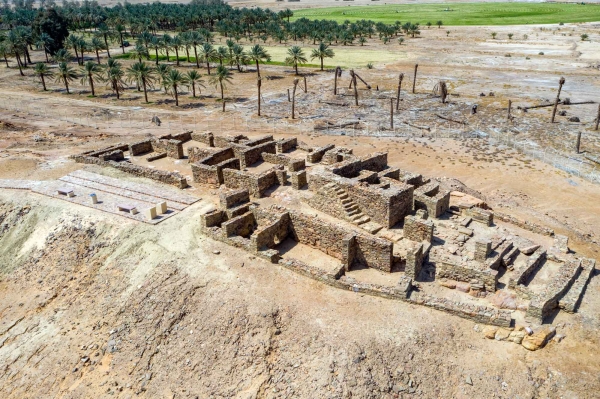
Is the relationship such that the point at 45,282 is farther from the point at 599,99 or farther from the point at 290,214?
the point at 599,99

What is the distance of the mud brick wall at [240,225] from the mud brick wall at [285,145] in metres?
11.8

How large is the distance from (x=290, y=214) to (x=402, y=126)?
2805cm

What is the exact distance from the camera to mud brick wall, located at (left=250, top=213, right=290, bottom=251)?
71.5ft

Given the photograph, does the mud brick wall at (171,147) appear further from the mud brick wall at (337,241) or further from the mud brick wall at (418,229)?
the mud brick wall at (418,229)

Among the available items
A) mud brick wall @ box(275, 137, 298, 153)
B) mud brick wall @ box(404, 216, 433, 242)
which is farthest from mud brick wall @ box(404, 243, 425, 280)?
mud brick wall @ box(275, 137, 298, 153)

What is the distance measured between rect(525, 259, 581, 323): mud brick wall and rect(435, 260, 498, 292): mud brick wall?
1717 millimetres

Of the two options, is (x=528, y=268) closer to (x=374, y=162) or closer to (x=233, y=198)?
(x=374, y=162)

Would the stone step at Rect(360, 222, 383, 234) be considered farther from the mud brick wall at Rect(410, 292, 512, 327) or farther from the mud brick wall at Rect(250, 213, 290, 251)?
the mud brick wall at Rect(410, 292, 512, 327)

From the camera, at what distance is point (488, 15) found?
583 feet

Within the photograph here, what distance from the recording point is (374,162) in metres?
30.6

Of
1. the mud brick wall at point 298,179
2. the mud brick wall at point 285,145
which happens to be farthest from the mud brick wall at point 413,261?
the mud brick wall at point 285,145

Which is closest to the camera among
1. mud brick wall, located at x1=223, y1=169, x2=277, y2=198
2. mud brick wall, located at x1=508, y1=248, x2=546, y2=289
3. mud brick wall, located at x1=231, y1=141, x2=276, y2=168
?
mud brick wall, located at x1=508, y1=248, x2=546, y2=289

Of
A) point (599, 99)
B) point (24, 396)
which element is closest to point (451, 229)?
point (24, 396)

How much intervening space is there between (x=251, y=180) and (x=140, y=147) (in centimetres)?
Result: 1347
